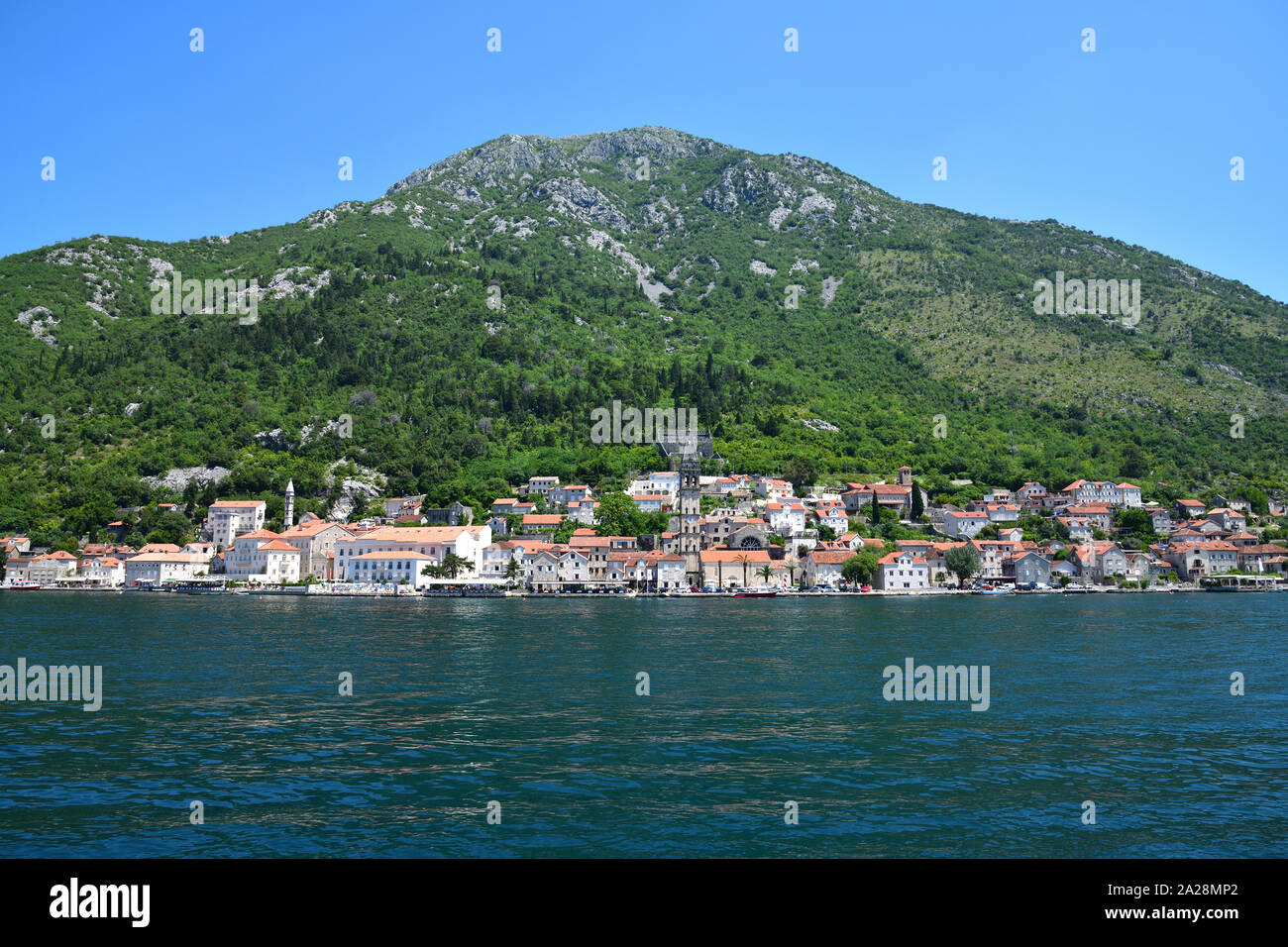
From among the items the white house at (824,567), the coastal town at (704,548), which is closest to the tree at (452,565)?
the coastal town at (704,548)

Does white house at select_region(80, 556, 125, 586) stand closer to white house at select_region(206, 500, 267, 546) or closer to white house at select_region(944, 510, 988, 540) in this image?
white house at select_region(206, 500, 267, 546)

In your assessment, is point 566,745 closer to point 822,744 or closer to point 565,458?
point 822,744

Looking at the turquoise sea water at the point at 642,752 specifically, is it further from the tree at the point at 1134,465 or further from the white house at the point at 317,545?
the tree at the point at 1134,465

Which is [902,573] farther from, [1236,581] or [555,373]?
[555,373]

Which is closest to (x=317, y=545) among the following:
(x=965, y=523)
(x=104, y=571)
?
(x=104, y=571)

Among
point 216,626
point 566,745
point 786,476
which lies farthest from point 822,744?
point 786,476
